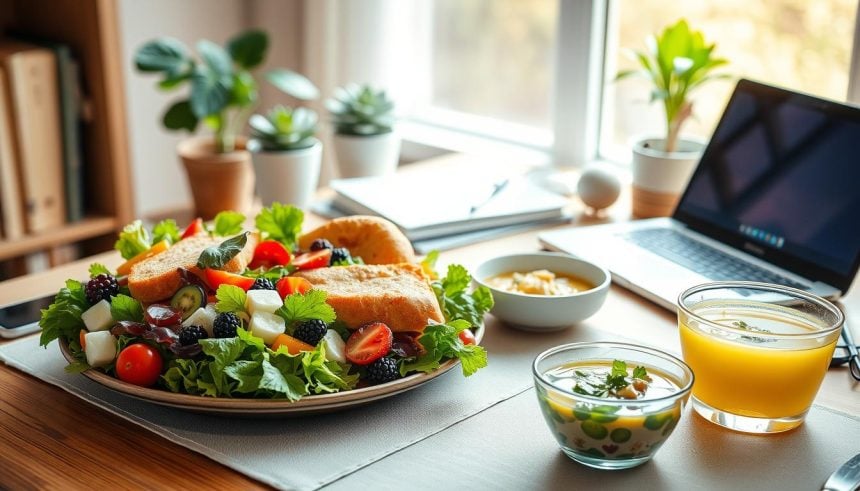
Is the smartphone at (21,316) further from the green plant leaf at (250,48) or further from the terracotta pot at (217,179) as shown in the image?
the green plant leaf at (250,48)

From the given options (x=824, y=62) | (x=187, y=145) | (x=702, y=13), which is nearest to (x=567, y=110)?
(x=702, y=13)

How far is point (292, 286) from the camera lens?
1.12 m

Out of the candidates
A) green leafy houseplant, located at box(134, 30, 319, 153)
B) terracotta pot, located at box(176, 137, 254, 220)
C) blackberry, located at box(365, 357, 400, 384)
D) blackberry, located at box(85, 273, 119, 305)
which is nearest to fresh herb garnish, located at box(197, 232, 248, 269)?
blackberry, located at box(85, 273, 119, 305)

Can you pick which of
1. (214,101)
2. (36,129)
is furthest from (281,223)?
(36,129)

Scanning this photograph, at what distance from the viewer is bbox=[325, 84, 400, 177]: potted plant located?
2010mm

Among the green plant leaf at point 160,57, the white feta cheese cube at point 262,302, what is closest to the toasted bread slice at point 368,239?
the white feta cheese cube at point 262,302

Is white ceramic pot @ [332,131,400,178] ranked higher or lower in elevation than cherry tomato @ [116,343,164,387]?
higher

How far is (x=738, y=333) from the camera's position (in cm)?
100

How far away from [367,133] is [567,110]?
1.63 feet

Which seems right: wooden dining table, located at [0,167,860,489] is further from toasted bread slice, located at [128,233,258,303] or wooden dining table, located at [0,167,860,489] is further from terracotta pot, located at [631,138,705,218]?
terracotta pot, located at [631,138,705,218]

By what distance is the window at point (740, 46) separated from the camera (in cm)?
→ 209

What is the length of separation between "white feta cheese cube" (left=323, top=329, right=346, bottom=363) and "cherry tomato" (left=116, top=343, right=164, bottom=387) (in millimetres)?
182

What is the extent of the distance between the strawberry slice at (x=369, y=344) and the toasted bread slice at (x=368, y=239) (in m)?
0.24

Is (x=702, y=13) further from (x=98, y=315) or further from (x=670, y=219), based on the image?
(x=98, y=315)
